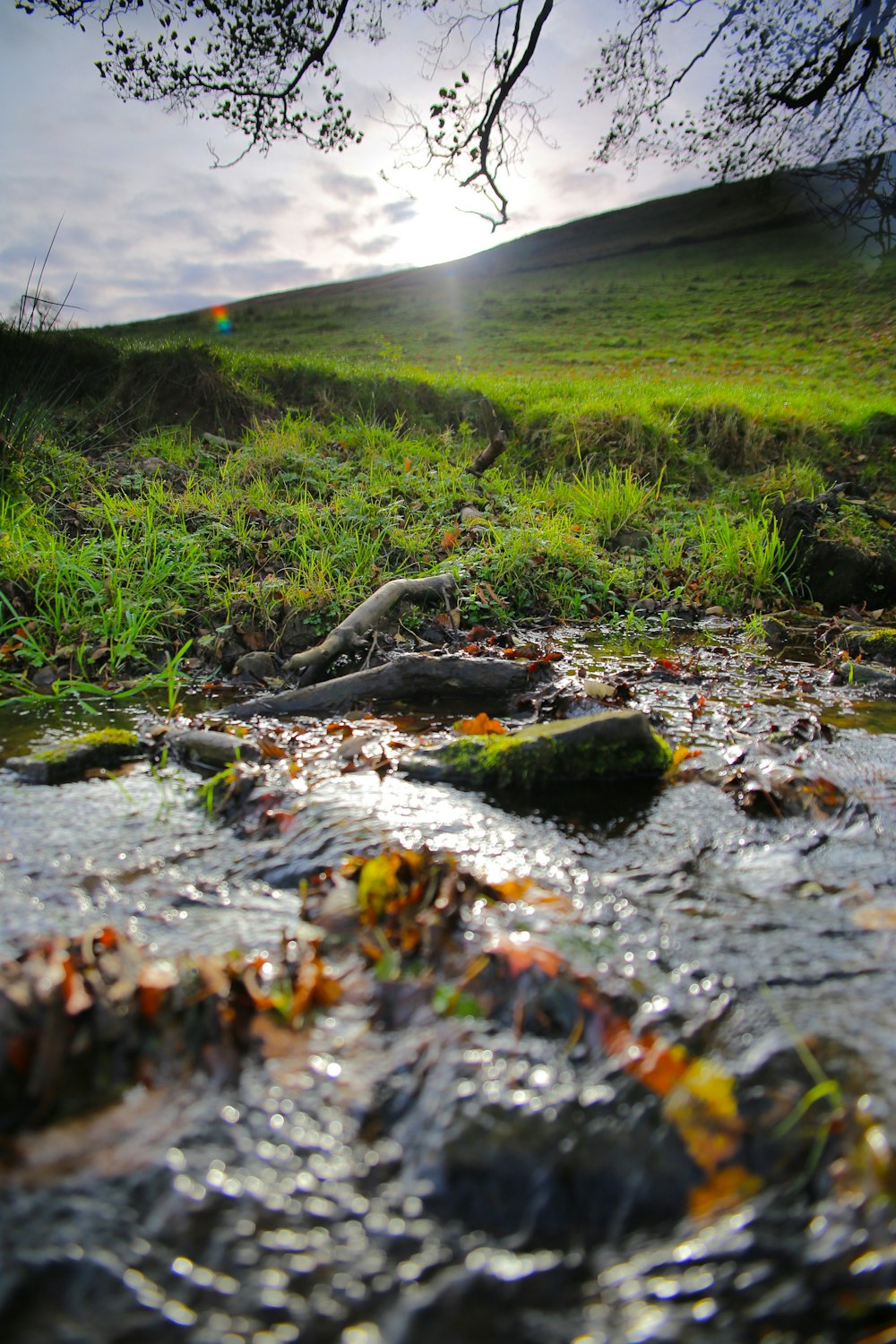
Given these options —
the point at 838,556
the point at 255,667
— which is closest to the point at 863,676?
the point at 838,556

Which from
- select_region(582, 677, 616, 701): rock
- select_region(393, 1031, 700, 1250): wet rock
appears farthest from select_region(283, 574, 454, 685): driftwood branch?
select_region(393, 1031, 700, 1250): wet rock

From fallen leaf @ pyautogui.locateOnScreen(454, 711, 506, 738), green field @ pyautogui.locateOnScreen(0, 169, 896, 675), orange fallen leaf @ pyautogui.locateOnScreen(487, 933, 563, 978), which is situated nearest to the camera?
orange fallen leaf @ pyautogui.locateOnScreen(487, 933, 563, 978)

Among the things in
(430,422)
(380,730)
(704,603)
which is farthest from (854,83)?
(380,730)

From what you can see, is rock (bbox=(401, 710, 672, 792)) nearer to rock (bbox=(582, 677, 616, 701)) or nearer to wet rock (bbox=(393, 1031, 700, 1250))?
rock (bbox=(582, 677, 616, 701))

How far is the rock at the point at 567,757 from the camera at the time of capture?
9.43ft

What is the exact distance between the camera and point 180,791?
2.82 meters

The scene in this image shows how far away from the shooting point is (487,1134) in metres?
1.29

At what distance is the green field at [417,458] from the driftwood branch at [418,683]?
1106mm

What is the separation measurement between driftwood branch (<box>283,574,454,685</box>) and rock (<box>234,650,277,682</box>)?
118 mm

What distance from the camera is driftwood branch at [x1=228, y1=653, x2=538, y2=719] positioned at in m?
3.95

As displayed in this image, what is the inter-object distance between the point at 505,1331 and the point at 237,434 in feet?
33.3

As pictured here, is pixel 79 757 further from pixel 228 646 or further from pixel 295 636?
pixel 295 636

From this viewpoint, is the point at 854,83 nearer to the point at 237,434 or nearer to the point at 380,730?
the point at 237,434

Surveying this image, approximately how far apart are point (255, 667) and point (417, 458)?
16.3 feet
